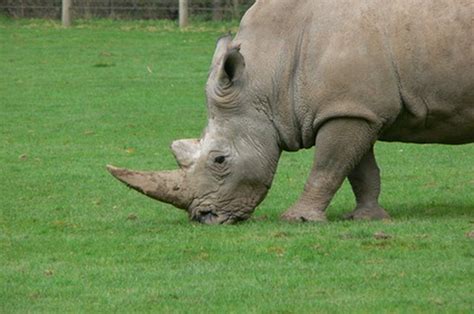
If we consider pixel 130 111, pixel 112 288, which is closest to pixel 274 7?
pixel 112 288

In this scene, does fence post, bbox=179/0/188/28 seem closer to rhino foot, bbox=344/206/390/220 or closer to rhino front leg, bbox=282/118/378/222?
rhino foot, bbox=344/206/390/220

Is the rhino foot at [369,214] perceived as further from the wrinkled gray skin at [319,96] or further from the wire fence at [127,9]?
the wire fence at [127,9]

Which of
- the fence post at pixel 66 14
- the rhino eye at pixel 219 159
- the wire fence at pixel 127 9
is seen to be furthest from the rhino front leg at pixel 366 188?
the fence post at pixel 66 14

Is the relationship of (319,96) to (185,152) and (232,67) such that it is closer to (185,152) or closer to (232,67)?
(232,67)

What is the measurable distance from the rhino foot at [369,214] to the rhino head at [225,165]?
853 mm

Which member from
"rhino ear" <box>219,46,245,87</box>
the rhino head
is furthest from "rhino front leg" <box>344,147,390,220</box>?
"rhino ear" <box>219,46,245,87</box>

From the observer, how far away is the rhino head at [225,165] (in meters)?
12.1

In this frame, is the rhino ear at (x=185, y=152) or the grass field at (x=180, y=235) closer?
the grass field at (x=180, y=235)

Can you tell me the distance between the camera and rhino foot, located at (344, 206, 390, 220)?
41.0 feet

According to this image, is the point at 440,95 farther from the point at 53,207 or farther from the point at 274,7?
the point at 53,207

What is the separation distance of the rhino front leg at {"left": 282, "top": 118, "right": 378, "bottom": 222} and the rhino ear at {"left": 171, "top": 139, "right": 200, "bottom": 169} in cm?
86

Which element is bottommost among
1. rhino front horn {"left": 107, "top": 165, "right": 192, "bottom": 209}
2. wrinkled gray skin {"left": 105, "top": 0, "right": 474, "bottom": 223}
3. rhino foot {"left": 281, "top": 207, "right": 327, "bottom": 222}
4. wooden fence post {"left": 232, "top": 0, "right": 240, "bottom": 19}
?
wooden fence post {"left": 232, "top": 0, "right": 240, "bottom": 19}

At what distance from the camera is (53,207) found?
1334 centimetres

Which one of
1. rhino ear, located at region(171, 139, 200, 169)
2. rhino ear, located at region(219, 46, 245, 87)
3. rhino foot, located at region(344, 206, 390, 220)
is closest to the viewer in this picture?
rhino ear, located at region(219, 46, 245, 87)
